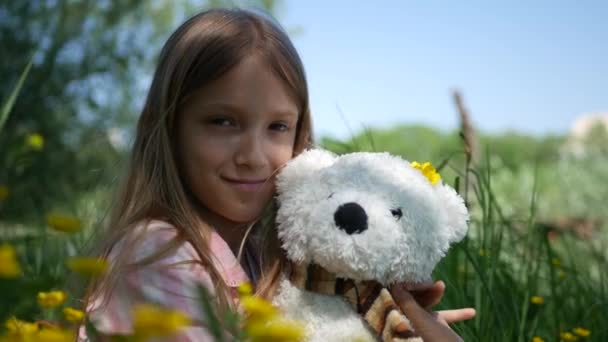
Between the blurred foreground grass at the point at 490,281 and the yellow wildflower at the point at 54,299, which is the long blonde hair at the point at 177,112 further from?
the yellow wildflower at the point at 54,299

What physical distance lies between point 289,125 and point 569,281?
115 centimetres

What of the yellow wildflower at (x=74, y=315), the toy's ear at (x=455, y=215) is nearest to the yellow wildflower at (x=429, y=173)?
the toy's ear at (x=455, y=215)

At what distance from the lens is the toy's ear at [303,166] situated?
1.51 metres

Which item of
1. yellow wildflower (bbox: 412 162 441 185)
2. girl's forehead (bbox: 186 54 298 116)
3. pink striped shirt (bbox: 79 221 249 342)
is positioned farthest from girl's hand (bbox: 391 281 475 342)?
girl's forehead (bbox: 186 54 298 116)

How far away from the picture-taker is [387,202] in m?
1.34

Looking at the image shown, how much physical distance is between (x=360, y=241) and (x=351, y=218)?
0.05 metres

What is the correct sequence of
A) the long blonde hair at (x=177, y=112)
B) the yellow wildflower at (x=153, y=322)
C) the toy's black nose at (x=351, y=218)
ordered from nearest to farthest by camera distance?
the yellow wildflower at (x=153, y=322) → the toy's black nose at (x=351, y=218) → the long blonde hair at (x=177, y=112)

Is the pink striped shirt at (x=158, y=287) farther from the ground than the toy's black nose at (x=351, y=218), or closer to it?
closer to it

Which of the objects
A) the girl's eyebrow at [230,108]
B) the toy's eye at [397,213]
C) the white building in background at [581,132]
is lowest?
the white building in background at [581,132]

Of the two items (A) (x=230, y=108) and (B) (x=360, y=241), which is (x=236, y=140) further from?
(B) (x=360, y=241)

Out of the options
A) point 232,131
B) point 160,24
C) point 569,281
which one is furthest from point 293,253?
point 160,24

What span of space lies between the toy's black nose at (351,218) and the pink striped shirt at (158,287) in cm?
30

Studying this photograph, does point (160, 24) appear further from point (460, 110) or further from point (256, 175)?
point (256, 175)

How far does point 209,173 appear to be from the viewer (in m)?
1.56
